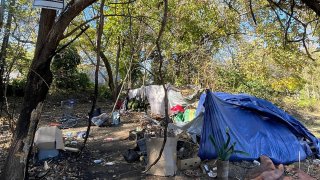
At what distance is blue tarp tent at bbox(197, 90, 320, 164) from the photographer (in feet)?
18.0

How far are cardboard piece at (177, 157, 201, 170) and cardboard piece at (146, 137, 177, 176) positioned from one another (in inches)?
6.8

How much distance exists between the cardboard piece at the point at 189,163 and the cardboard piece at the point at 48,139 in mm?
1872

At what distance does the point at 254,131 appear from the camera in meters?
5.82

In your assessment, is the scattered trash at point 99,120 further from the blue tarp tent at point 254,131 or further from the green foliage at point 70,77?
the green foliage at point 70,77

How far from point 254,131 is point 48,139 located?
3.45m

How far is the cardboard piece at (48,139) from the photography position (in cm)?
497

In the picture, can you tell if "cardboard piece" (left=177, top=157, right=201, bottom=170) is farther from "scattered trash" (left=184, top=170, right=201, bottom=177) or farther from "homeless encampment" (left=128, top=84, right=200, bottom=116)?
"homeless encampment" (left=128, top=84, right=200, bottom=116)

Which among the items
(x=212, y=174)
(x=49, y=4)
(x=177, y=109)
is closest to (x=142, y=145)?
(x=212, y=174)

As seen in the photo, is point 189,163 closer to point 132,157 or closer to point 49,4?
point 132,157

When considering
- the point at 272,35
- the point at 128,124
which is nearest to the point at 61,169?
the point at 128,124

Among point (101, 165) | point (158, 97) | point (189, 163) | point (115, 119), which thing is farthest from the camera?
point (158, 97)

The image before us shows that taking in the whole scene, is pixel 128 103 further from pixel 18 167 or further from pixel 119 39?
pixel 18 167

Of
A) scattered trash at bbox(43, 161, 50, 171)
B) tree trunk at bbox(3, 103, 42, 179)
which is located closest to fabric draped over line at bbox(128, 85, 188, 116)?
scattered trash at bbox(43, 161, 50, 171)

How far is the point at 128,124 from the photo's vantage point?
954 cm
